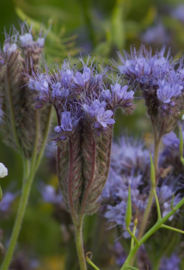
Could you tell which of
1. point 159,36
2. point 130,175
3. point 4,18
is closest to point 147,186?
point 130,175

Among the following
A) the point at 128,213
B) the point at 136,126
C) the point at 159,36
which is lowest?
the point at 128,213

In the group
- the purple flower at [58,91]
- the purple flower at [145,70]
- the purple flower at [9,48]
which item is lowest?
the purple flower at [58,91]

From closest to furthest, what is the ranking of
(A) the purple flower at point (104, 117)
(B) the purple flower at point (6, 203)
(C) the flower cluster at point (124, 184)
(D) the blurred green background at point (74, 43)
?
(A) the purple flower at point (104, 117) → (C) the flower cluster at point (124, 184) → (B) the purple flower at point (6, 203) → (D) the blurred green background at point (74, 43)

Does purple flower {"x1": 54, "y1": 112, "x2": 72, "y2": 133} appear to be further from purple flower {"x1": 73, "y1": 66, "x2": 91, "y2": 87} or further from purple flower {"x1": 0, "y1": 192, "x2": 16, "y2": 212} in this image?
purple flower {"x1": 0, "y1": 192, "x2": 16, "y2": 212}

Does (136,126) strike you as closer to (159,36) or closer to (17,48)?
(159,36)

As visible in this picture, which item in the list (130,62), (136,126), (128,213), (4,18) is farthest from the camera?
(4,18)

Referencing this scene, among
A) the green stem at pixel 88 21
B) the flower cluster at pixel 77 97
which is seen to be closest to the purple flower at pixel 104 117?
the flower cluster at pixel 77 97

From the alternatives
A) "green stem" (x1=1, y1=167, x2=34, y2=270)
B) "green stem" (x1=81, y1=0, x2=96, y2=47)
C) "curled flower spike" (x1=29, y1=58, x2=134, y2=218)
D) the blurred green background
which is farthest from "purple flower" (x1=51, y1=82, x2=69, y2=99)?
"green stem" (x1=81, y1=0, x2=96, y2=47)

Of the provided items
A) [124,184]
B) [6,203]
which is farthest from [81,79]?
[6,203]

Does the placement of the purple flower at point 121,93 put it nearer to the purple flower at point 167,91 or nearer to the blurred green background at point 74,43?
the purple flower at point 167,91
